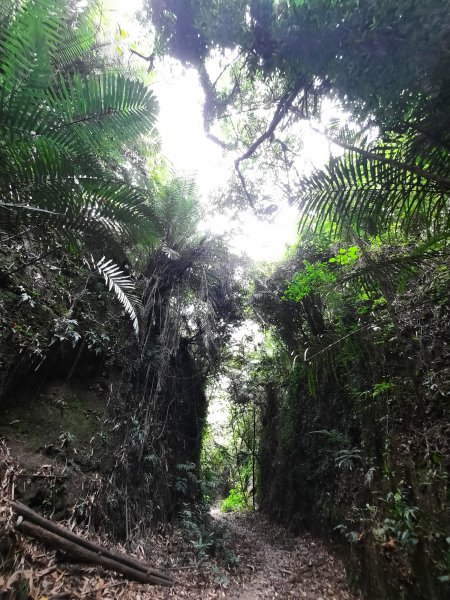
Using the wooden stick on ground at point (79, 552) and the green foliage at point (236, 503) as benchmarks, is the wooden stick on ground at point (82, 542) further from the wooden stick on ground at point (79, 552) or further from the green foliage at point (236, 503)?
the green foliage at point (236, 503)

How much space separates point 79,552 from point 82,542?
110 mm

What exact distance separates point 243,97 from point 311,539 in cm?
636

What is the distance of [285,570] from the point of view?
174 inches

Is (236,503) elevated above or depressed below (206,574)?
above

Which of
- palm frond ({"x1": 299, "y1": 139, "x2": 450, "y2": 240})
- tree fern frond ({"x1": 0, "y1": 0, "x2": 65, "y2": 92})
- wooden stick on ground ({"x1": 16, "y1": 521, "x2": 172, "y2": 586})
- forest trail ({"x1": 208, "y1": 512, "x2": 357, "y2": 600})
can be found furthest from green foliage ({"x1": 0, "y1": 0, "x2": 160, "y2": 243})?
forest trail ({"x1": 208, "y1": 512, "x2": 357, "y2": 600})

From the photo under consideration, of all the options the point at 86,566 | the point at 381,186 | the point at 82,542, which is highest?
the point at 381,186

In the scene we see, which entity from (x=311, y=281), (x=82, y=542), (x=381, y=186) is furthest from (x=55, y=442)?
(x=311, y=281)

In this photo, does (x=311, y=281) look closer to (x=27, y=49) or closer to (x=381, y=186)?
(x=381, y=186)

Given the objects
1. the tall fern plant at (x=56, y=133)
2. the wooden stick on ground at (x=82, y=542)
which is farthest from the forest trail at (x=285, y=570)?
the tall fern plant at (x=56, y=133)

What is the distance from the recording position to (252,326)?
7.70 metres

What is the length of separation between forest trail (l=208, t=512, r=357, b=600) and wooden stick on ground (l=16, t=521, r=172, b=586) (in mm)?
1231

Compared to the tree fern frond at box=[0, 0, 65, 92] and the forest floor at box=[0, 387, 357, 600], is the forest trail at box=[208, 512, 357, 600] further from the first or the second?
the tree fern frond at box=[0, 0, 65, 92]

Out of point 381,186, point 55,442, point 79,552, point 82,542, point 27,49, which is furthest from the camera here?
point 55,442

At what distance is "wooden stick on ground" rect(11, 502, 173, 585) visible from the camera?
2604 mm
